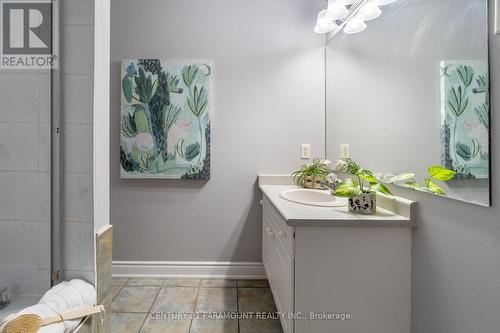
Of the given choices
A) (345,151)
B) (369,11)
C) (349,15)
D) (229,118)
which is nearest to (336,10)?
(349,15)

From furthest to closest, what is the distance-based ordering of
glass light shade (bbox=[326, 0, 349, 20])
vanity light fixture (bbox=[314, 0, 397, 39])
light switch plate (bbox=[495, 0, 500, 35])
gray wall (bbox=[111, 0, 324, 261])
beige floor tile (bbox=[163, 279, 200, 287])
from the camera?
1. gray wall (bbox=[111, 0, 324, 261])
2. beige floor tile (bbox=[163, 279, 200, 287])
3. glass light shade (bbox=[326, 0, 349, 20])
4. vanity light fixture (bbox=[314, 0, 397, 39])
5. light switch plate (bbox=[495, 0, 500, 35])

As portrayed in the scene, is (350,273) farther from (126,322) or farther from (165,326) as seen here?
(126,322)

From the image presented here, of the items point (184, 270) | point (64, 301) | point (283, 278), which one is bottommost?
point (184, 270)

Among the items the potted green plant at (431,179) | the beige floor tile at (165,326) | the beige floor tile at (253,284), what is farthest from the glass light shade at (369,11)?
the beige floor tile at (165,326)

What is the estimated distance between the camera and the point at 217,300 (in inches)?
71.7

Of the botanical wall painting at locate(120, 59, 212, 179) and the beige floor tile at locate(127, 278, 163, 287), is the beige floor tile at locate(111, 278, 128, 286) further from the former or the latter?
the botanical wall painting at locate(120, 59, 212, 179)

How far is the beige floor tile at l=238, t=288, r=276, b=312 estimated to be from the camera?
1.73 metres

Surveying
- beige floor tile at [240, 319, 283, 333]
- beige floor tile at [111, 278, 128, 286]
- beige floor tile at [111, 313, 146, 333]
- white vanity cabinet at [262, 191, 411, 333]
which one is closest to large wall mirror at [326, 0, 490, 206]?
white vanity cabinet at [262, 191, 411, 333]

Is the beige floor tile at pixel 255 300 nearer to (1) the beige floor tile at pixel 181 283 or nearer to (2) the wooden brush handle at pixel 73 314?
(1) the beige floor tile at pixel 181 283

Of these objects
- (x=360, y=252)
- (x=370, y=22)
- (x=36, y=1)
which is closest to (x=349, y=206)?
(x=360, y=252)

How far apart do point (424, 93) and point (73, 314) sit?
1533 mm

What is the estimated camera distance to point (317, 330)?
108 centimetres

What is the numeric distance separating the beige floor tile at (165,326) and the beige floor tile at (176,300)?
98 mm

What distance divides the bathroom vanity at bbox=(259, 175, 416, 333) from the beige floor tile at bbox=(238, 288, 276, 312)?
0.69 metres
